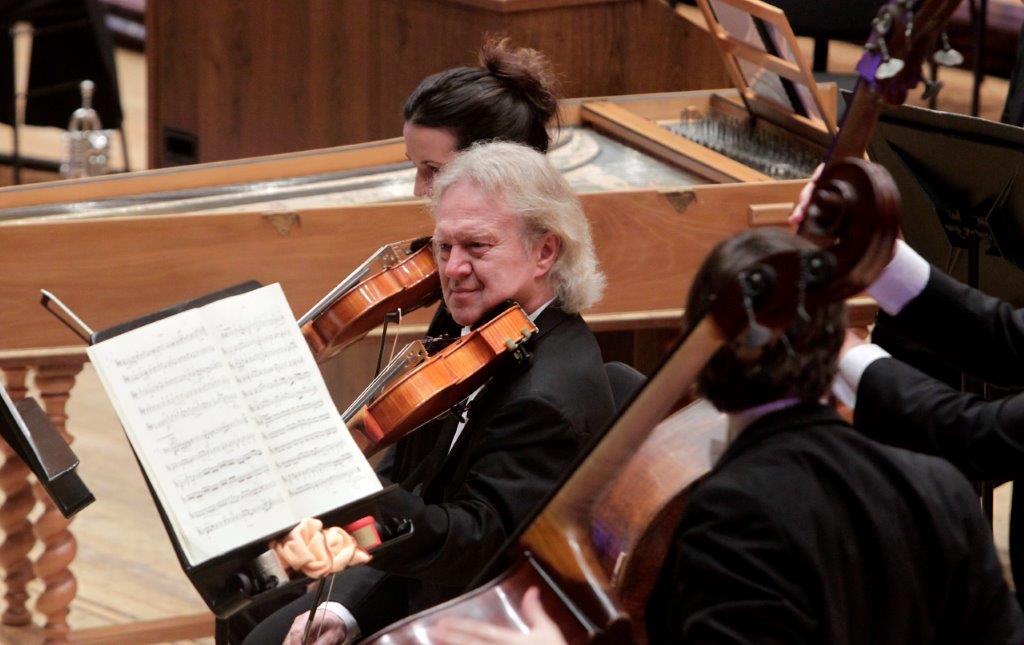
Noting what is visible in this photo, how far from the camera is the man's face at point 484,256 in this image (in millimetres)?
2234

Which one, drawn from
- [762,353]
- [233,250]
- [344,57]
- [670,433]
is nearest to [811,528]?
[762,353]

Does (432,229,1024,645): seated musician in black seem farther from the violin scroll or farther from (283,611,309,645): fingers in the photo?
(283,611,309,645): fingers

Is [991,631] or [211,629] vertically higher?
[991,631]

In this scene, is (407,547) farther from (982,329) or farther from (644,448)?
(982,329)

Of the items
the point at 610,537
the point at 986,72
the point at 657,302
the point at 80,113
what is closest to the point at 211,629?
the point at 657,302

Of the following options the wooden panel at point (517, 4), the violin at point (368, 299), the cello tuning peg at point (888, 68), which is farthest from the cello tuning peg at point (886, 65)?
the wooden panel at point (517, 4)

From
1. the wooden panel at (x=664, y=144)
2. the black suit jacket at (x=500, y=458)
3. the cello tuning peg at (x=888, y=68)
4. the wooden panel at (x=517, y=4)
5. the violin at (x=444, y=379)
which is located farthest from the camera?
the wooden panel at (x=517, y=4)

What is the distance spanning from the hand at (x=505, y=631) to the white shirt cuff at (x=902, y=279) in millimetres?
680

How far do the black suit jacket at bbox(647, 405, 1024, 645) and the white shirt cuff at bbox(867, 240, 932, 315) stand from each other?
45cm

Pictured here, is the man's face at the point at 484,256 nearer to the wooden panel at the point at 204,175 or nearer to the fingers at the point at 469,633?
the fingers at the point at 469,633

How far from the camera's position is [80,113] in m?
5.52

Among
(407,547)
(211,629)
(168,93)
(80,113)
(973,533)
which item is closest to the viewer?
(973,533)

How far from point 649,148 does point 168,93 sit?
Result: 184cm

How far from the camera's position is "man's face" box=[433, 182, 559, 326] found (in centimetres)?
223
